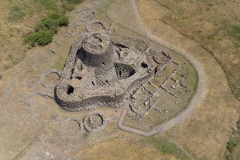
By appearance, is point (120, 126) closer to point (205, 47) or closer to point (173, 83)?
point (173, 83)

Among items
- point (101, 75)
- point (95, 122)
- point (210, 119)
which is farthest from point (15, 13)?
point (210, 119)

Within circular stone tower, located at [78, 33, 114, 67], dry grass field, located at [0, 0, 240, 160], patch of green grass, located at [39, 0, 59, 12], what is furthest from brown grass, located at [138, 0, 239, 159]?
patch of green grass, located at [39, 0, 59, 12]

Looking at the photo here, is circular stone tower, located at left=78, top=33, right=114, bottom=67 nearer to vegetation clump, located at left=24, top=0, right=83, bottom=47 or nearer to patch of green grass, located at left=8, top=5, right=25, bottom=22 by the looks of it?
vegetation clump, located at left=24, top=0, right=83, bottom=47

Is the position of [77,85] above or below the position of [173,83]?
above

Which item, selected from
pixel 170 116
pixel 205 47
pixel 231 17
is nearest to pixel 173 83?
pixel 170 116

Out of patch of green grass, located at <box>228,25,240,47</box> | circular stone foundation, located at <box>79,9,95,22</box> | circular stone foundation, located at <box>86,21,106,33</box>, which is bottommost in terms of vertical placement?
patch of green grass, located at <box>228,25,240,47</box>

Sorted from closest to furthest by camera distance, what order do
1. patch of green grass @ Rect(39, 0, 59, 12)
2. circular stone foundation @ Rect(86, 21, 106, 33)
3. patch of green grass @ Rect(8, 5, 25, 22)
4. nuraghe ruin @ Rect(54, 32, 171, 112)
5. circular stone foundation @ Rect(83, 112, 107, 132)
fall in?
circular stone foundation @ Rect(83, 112, 107, 132)
nuraghe ruin @ Rect(54, 32, 171, 112)
circular stone foundation @ Rect(86, 21, 106, 33)
patch of green grass @ Rect(8, 5, 25, 22)
patch of green grass @ Rect(39, 0, 59, 12)

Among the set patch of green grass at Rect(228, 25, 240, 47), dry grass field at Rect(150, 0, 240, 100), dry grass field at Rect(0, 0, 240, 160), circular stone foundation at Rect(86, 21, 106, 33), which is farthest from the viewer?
circular stone foundation at Rect(86, 21, 106, 33)
